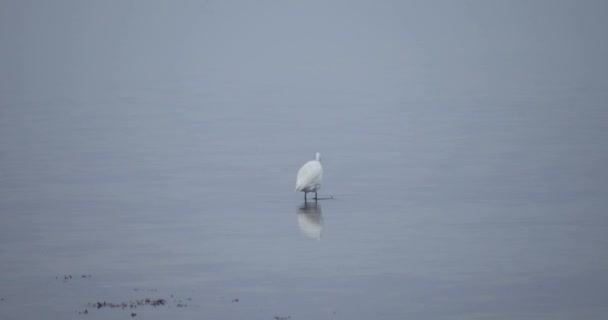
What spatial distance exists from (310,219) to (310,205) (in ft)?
6.39

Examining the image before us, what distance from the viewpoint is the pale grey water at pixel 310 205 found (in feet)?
66.9

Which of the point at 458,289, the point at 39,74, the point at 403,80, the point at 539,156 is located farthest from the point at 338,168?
the point at 39,74

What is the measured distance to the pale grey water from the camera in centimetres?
2039

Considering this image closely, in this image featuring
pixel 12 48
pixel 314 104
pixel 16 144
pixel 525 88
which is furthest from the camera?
pixel 12 48

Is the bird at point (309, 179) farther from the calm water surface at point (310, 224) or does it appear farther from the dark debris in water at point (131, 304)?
Answer: the dark debris in water at point (131, 304)

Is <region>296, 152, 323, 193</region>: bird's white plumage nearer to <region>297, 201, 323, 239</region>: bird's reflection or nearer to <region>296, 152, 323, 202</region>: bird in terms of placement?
<region>296, 152, 323, 202</region>: bird

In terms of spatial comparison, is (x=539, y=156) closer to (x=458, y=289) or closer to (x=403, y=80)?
(x=458, y=289)

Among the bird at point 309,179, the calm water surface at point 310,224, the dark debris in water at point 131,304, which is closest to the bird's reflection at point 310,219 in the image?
the calm water surface at point 310,224

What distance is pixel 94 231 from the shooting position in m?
26.0

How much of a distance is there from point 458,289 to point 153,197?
38.1 feet

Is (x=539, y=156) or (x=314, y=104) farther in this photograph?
(x=314, y=104)

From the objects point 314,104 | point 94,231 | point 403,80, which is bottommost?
point 94,231

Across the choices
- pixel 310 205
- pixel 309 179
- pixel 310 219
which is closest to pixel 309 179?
pixel 309 179

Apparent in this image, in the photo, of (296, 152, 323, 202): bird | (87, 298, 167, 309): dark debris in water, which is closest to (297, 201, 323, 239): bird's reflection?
(296, 152, 323, 202): bird
